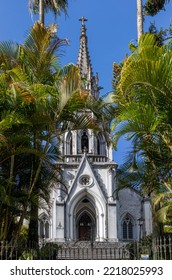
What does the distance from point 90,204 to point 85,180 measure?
242 centimetres

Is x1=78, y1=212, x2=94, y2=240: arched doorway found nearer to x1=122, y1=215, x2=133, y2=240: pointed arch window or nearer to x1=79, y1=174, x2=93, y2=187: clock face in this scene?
x1=79, y1=174, x2=93, y2=187: clock face

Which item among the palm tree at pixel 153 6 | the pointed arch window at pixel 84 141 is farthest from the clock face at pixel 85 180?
the palm tree at pixel 153 6

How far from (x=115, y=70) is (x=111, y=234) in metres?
26.0

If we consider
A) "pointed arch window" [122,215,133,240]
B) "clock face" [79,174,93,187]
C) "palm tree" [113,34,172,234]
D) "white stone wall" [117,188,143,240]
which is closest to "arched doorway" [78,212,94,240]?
"white stone wall" [117,188,143,240]

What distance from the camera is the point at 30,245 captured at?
12953mm

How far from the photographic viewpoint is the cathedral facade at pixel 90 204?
37.2 m

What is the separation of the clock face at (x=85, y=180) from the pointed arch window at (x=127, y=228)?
543 centimetres

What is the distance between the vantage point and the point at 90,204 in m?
39.2

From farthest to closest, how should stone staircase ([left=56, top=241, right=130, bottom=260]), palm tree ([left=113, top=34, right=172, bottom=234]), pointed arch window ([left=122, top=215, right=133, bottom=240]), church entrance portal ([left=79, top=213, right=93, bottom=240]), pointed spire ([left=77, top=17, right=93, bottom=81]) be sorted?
pointed spire ([left=77, top=17, right=93, bottom=81]), pointed arch window ([left=122, top=215, right=133, bottom=240]), church entrance portal ([left=79, top=213, right=93, bottom=240]), stone staircase ([left=56, top=241, right=130, bottom=260]), palm tree ([left=113, top=34, right=172, bottom=234])

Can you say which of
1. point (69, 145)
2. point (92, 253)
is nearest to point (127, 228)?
point (69, 145)

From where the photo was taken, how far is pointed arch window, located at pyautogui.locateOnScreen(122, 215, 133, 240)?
131ft

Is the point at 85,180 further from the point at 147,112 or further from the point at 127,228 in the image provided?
the point at 147,112
